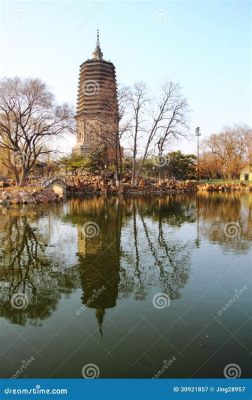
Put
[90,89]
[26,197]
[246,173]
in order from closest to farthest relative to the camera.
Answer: [26,197]
[90,89]
[246,173]

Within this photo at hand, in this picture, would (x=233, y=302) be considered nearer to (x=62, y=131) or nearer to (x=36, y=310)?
(x=36, y=310)

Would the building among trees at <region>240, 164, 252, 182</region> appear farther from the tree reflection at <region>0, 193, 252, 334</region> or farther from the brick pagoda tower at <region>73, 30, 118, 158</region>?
the tree reflection at <region>0, 193, 252, 334</region>

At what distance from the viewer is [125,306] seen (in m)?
6.27

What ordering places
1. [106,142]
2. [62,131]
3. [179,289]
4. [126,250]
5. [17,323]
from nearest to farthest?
[17,323]
[179,289]
[126,250]
[62,131]
[106,142]

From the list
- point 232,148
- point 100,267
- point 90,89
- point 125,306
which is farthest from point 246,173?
point 125,306

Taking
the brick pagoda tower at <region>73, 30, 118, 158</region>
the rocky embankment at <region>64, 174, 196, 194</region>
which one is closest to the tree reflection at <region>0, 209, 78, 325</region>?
the rocky embankment at <region>64, 174, 196, 194</region>

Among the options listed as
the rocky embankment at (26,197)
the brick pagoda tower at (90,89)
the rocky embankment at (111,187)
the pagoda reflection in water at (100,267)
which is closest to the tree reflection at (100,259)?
the pagoda reflection in water at (100,267)

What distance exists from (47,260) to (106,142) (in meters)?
30.0

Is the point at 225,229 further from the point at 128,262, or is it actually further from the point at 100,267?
the point at 100,267

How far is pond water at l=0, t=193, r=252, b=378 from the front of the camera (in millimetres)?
4656

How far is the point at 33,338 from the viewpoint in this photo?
207 inches

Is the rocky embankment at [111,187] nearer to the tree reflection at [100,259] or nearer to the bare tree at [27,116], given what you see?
the bare tree at [27,116]
